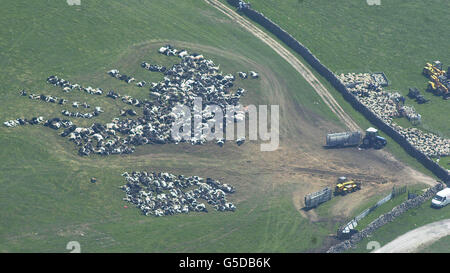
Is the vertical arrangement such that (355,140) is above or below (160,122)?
below

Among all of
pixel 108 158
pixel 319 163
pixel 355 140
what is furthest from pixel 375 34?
pixel 108 158

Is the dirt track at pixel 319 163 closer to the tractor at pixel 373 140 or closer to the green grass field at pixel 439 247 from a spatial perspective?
the tractor at pixel 373 140

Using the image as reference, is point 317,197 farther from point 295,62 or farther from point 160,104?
point 295,62

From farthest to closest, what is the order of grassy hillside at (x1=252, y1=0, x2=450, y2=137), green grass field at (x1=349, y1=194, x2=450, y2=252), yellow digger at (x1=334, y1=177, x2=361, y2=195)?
grassy hillside at (x1=252, y1=0, x2=450, y2=137), yellow digger at (x1=334, y1=177, x2=361, y2=195), green grass field at (x1=349, y1=194, x2=450, y2=252)

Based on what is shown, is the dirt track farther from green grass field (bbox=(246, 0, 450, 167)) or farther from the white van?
green grass field (bbox=(246, 0, 450, 167))

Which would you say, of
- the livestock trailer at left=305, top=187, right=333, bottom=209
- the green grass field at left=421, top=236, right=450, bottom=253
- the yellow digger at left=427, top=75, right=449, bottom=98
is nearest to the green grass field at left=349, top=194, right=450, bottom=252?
the green grass field at left=421, top=236, right=450, bottom=253
